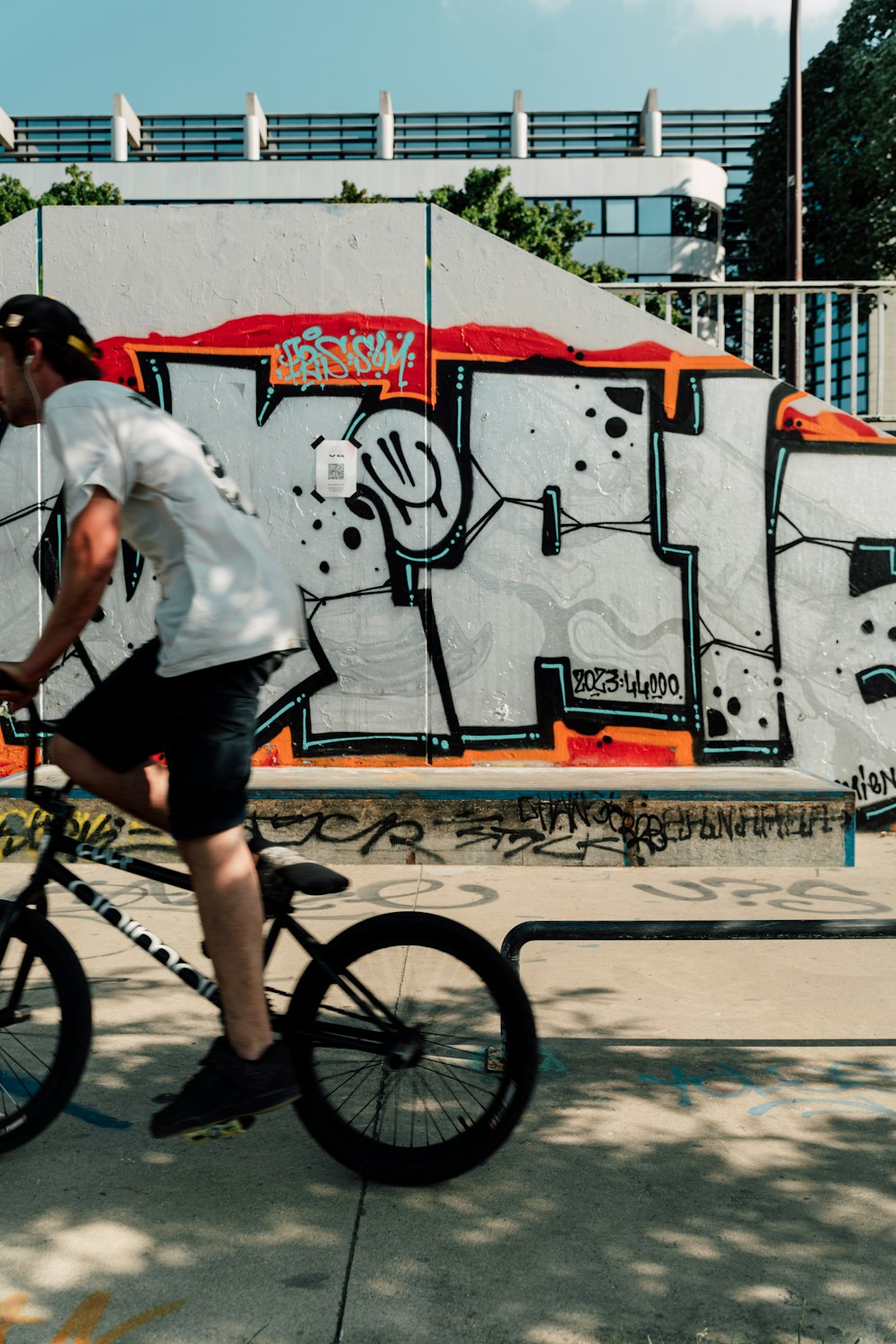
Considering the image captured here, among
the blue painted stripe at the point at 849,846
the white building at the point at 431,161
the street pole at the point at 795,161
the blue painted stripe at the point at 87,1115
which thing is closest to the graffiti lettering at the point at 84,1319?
→ the blue painted stripe at the point at 87,1115

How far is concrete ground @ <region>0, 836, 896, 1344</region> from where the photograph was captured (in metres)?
2.16

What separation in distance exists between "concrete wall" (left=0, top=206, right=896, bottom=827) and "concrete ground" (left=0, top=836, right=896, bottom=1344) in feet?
11.0

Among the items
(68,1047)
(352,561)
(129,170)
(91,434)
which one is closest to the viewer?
(91,434)

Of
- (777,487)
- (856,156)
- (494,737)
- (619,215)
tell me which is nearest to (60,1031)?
(494,737)

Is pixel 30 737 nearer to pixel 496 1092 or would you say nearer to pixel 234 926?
pixel 234 926

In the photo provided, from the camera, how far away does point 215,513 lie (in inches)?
97.3

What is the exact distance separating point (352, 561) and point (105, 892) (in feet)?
9.07

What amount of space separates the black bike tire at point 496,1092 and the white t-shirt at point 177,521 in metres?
0.71

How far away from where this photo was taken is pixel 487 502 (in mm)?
7309

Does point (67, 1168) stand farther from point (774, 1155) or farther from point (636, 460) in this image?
point (636, 460)

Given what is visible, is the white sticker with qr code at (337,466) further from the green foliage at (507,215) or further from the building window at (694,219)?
the building window at (694,219)

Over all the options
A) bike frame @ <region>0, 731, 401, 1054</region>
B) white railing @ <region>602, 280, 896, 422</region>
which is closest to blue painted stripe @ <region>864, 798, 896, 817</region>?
white railing @ <region>602, 280, 896, 422</region>

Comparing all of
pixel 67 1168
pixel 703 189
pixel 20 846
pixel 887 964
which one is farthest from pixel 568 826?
→ pixel 703 189

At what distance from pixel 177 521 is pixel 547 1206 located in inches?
68.7
